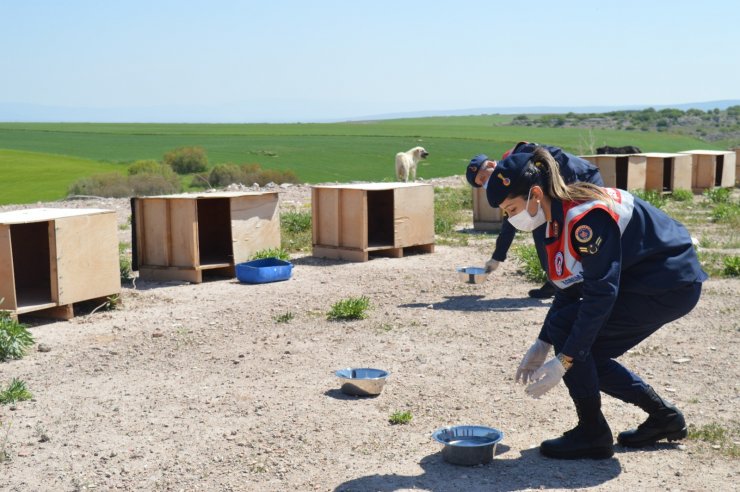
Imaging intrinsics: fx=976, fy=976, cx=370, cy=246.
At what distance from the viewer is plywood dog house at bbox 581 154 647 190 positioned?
17.9m

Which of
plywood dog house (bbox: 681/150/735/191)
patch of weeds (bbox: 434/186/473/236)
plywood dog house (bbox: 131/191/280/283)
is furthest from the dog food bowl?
plywood dog house (bbox: 681/150/735/191)

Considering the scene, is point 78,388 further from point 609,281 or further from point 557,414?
point 609,281

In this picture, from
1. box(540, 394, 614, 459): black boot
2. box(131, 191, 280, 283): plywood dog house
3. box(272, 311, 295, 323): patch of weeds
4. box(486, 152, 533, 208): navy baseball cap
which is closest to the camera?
box(486, 152, 533, 208): navy baseball cap

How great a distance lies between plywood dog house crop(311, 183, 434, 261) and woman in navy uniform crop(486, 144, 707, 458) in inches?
276

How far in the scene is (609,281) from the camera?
13.8ft

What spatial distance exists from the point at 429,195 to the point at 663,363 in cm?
591

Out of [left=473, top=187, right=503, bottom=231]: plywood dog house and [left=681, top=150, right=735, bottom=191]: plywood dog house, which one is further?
[left=681, top=150, right=735, bottom=191]: plywood dog house

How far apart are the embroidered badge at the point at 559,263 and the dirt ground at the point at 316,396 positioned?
0.97m

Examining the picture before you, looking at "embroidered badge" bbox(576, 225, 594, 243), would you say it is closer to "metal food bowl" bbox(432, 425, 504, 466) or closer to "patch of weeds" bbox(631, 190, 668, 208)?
"metal food bowl" bbox(432, 425, 504, 466)

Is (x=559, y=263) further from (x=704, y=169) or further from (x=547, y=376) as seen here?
(x=704, y=169)

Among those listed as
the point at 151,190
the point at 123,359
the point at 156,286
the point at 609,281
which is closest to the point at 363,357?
the point at 123,359

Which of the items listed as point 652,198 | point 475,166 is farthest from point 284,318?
point 652,198

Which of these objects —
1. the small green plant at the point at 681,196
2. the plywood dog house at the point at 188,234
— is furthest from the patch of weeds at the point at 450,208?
the small green plant at the point at 681,196

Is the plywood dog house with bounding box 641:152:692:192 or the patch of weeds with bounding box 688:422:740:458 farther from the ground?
the plywood dog house with bounding box 641:152:692:192
